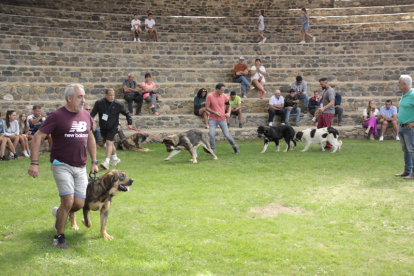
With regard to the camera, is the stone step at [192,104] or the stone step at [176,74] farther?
the stone step at [176,74]

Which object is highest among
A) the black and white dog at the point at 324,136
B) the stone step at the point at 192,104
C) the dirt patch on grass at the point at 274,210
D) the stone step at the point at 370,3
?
the stone step at the point at 370,3

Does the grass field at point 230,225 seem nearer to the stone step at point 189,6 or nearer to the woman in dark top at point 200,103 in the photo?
the woman in dark top at point 200,103

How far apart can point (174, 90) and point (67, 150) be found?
12.1m

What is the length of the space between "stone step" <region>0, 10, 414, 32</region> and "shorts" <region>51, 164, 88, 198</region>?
1749cm

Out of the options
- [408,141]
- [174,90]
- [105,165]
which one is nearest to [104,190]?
[105,165]

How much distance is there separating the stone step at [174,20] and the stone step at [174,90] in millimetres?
6369

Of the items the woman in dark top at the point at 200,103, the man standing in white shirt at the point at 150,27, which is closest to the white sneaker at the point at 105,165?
the woman in dark top at the point at 200,103

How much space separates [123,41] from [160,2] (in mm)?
6720

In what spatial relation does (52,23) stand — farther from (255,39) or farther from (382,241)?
(382,241)

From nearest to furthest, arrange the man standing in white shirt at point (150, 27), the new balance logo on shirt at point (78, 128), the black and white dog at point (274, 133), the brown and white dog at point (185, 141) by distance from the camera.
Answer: the new balance logo on shirt at point (78, 128), the brown and white dog at point (185, 141), the black and white dog at point (274, 133), the man standing in white shirt at point (150, 27)

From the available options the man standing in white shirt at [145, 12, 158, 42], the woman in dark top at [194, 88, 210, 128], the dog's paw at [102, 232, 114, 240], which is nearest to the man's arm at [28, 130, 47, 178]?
the dog's paw at [102, 232, 114, 240]

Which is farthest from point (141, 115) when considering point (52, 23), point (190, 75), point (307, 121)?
point (52, 23)

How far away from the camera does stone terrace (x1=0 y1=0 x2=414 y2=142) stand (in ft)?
49.9

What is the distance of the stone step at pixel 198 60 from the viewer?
16.4 meters
